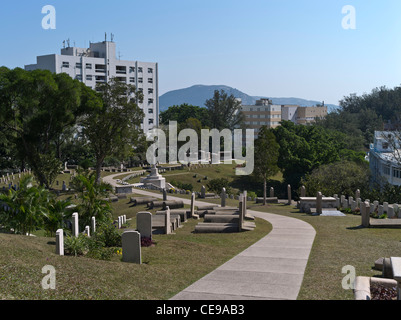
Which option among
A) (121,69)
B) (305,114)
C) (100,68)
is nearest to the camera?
(100,68)

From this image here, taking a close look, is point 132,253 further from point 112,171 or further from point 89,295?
point 112,171

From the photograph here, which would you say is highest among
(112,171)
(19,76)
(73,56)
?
(73,56)

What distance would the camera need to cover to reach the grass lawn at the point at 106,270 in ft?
35.1

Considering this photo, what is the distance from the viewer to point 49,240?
57.9 feet

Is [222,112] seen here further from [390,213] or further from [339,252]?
[339,252]

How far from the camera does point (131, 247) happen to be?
587 inches

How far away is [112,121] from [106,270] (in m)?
37.2

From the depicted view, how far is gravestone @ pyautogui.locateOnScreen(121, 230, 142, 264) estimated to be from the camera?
1488 centimetres

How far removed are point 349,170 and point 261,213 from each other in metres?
22.6

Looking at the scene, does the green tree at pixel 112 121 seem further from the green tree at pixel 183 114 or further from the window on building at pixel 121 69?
the green tree at pixel 183 114

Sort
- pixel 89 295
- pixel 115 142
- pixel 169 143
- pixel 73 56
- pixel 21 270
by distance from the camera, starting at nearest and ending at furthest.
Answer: pixel 89 295 < pixel 21 270 < pixel 115 142 < pixel 169 143 < pixel 73 56

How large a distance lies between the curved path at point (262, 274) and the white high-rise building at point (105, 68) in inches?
3248

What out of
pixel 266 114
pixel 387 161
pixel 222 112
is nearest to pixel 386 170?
pixel 387 161
